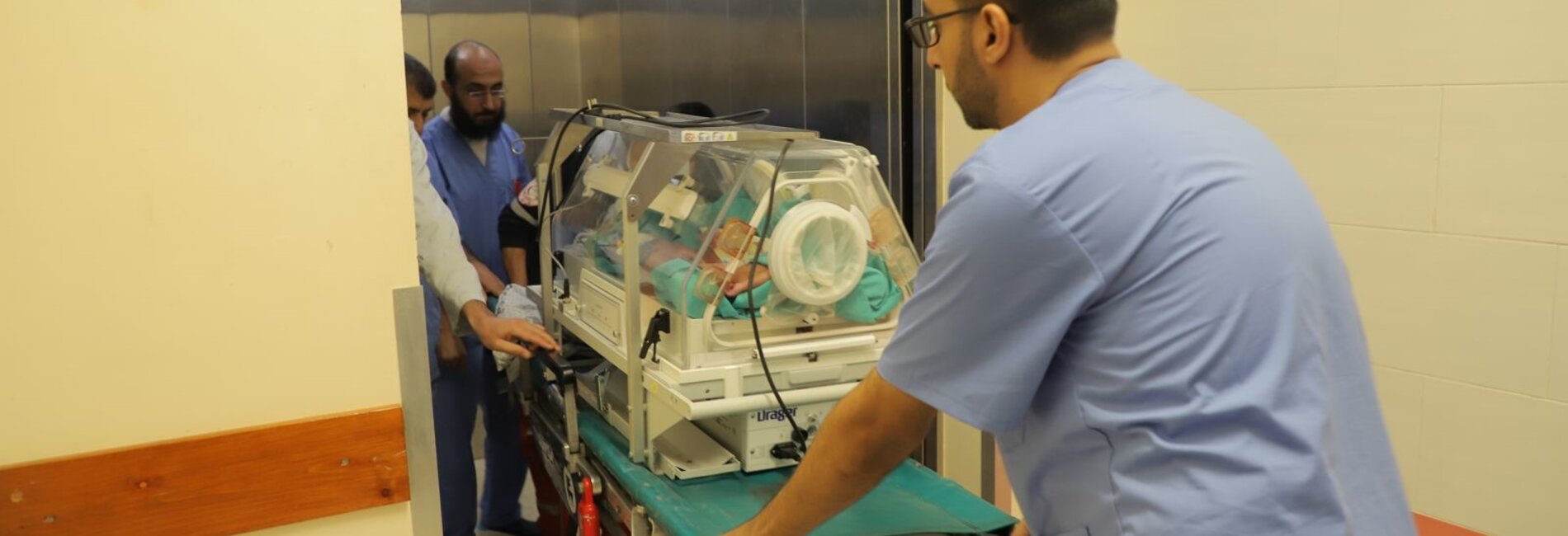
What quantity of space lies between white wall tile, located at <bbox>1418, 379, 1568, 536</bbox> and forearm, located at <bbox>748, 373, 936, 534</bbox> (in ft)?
4.41

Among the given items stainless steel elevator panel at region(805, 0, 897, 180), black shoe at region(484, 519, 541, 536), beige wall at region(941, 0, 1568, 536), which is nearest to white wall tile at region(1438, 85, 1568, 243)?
beige wall at region(941, 0, 1568, 536)

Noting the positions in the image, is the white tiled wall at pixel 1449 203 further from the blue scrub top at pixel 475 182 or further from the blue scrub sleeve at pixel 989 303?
the blue scrub top at pixel 475 182

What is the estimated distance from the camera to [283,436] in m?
1.65

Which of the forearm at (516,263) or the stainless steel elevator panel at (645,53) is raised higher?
the stainless steel elevator panel at (645,53)

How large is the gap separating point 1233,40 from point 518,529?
2.63 m

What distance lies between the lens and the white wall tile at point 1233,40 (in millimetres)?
2393

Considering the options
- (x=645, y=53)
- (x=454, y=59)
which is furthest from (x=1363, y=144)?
(x=454, y=59)

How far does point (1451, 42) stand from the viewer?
7.11ft

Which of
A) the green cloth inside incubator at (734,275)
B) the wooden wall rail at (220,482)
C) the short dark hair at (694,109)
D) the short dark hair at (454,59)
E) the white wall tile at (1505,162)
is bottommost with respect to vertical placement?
the wooden wall rail at (220,482)

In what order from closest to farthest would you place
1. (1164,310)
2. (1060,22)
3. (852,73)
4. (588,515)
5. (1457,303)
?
(1164,310) → (1060,22) → (1457,303) → (588,515) → (852,73)

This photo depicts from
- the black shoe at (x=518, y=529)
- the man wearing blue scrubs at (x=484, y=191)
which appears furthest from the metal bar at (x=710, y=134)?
the black shoe at (x=518, y=529)

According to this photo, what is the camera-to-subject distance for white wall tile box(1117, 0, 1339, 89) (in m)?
2.39

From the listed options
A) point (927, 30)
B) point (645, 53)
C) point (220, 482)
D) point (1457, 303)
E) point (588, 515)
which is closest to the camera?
point (927, 30)

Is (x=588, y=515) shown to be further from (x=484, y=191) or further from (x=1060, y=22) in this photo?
(x=484, y=191)
